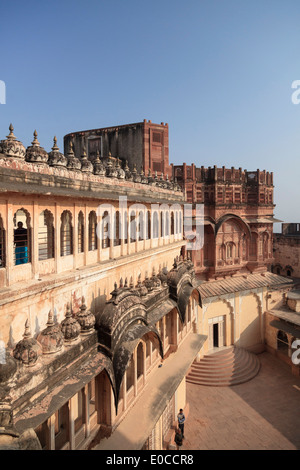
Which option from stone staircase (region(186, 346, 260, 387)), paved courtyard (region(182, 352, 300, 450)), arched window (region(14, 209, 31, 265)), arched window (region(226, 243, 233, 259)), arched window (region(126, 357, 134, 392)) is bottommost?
paved courtyard (region(182, 352, 300, 450))

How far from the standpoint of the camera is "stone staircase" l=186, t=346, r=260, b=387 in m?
18.8

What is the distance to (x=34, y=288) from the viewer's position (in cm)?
590

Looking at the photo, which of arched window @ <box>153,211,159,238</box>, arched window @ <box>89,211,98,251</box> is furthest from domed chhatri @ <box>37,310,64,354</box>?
arched window @ <box>153,211,159,238</box>

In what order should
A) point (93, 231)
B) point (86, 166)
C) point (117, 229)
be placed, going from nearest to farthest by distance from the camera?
point (86, 166), point (93, 231), point (117, 229)

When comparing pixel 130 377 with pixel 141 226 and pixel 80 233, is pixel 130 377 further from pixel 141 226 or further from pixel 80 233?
pixel 141 226

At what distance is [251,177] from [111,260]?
2029 centimetres

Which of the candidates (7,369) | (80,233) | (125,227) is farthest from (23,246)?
(125,227)

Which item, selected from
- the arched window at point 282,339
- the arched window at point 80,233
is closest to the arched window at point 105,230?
the arched window at point 80,233

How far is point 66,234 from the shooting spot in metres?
7.40

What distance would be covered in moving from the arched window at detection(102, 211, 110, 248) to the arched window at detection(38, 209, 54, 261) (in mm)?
2201

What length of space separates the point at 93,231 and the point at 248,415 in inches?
566

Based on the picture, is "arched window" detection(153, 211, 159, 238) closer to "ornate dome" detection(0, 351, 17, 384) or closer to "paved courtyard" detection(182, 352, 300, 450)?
"ornate dome" detection(0, 351, 17, 384)

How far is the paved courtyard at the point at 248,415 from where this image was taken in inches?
542
